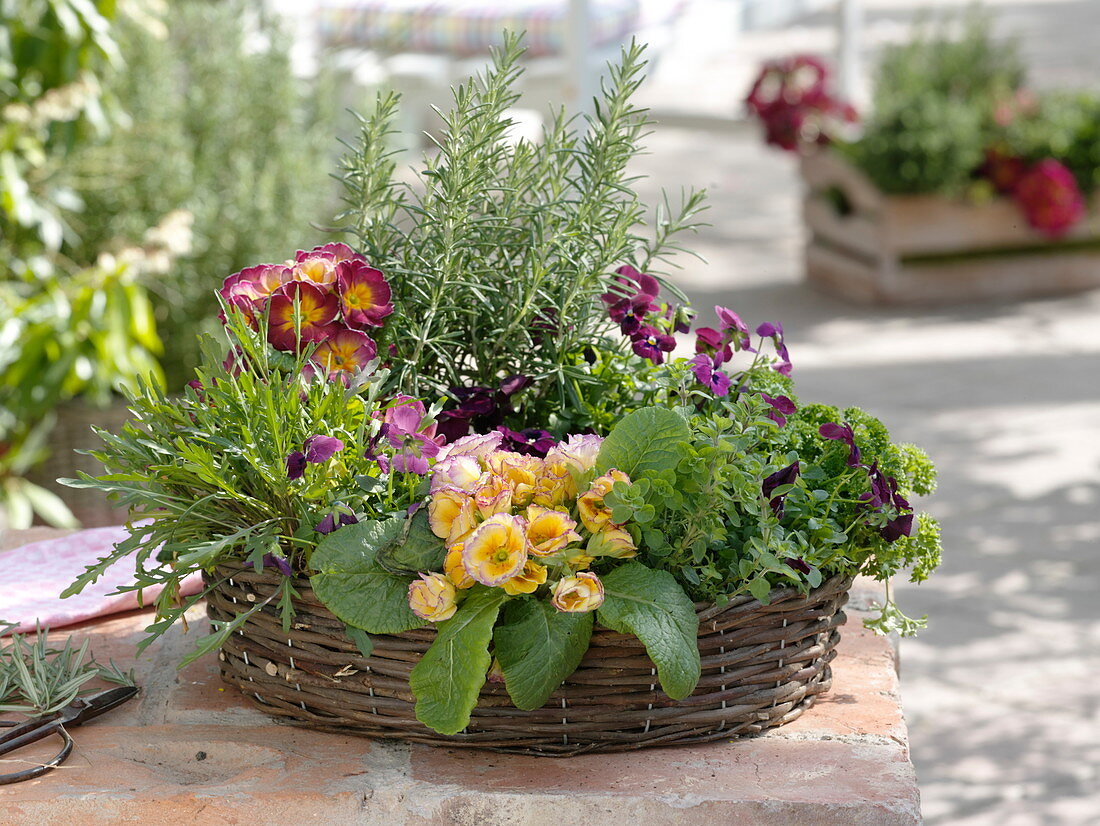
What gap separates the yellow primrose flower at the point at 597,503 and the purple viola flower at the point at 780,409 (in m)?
0.25

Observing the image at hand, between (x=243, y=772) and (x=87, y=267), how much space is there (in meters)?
2.49

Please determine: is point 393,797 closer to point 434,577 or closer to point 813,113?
point 434,577

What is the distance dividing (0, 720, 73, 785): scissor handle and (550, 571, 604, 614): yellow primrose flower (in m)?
0.54

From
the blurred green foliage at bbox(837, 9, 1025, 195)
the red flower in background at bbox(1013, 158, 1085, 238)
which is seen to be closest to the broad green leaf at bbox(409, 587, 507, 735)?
the blurred green foliage at bbox(837, 9, 1025, 195)

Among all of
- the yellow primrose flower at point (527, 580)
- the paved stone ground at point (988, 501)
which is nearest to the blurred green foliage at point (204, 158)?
the paved stone ground at point (988, 501)

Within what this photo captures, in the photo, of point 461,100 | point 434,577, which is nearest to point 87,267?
point 461,100

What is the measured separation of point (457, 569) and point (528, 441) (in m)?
0.26

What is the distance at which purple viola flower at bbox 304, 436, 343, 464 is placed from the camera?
1.23 m

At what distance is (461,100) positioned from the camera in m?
1.39

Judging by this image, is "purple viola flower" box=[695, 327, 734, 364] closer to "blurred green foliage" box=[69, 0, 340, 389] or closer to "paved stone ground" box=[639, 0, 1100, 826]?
"paved stone ground" box=[639, 0, 1100, 826]

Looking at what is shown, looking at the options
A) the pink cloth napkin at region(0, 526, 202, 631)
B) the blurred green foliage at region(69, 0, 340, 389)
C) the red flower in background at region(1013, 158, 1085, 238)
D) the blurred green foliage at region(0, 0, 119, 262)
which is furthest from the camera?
the red flower in background at region(1013, 158, 1085, 238)

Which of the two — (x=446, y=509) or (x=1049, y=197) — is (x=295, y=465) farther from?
(x=1049, y=197)

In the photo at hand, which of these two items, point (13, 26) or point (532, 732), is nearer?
point (532, 732)

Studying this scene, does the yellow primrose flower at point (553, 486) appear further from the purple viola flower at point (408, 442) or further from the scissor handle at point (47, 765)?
the scissor handle at point (47, 765)
